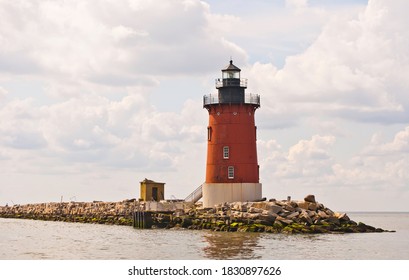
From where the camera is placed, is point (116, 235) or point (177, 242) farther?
point (116, 235)

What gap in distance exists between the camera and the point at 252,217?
4516 centimetres

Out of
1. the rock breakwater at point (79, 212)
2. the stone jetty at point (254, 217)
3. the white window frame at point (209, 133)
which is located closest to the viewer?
the stone jetty at point (254, 217)

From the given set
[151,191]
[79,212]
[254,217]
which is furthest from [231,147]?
[79,212]

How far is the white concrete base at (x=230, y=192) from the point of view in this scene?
4922 cm

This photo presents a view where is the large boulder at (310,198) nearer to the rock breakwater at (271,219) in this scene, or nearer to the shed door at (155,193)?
Result: the rock breakwater at (271,219)

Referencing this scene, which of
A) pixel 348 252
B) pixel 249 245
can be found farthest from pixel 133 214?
pixel 348 252

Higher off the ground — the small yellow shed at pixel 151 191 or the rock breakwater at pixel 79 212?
the small yellow shed at pixel 151 191

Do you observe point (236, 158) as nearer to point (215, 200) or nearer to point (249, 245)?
point (215, 200)

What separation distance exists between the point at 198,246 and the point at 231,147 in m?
13.0

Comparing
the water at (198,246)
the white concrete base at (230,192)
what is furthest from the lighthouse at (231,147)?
the water at (198,246)

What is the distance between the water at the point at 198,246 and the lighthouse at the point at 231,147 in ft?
15.7

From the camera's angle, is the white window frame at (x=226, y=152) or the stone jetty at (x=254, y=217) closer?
the stone jetty at (x=254, y=217)

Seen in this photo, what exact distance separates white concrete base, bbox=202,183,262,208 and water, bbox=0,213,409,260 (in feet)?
13.6
